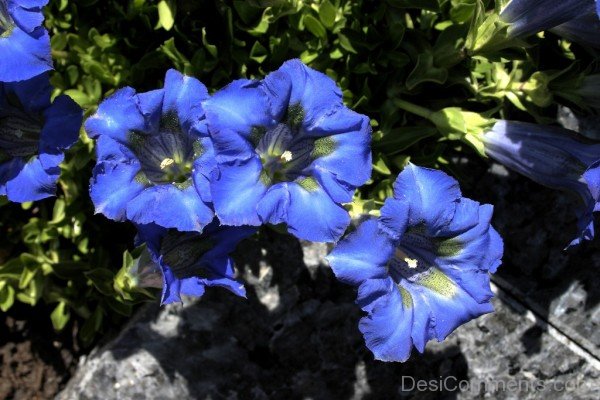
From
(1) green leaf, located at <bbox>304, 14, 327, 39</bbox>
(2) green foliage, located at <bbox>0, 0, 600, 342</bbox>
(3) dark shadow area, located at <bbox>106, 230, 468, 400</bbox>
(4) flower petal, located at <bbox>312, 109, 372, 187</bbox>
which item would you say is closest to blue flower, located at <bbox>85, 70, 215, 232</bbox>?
(4) flower petal, located at <bbox>312, 109, 372, 187</bbox>

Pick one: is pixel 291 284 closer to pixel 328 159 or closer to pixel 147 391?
pixel 147 391

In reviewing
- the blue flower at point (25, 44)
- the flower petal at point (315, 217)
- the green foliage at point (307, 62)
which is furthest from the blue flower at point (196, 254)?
the blue flower at point (25, 44)

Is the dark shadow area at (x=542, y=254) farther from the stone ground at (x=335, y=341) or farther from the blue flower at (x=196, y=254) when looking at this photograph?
the blue flower at (x=196, y=254)

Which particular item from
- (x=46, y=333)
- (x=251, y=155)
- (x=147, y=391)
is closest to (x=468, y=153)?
(x=251, y=155)

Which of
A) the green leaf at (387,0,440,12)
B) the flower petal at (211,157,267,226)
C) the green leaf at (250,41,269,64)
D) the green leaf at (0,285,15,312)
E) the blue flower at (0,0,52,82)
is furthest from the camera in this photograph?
the green leaf at (0,285,15,312)

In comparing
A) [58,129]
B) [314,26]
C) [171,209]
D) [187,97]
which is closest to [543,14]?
[314,26]

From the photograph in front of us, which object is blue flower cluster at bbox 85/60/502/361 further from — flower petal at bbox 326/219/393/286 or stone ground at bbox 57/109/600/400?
stone ground at bbox 57/109/600/400
